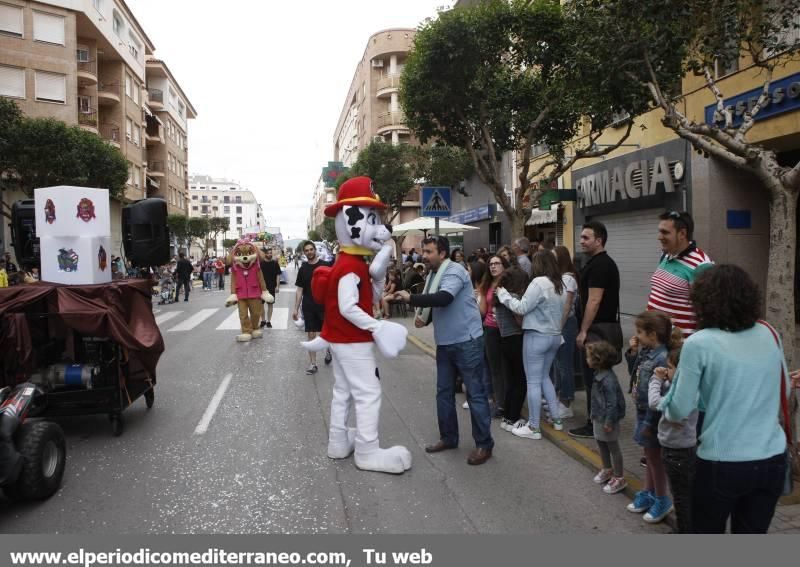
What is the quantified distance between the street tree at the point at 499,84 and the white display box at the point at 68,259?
8.05 meters

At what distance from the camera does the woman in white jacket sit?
522 cm

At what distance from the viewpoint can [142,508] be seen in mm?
3955

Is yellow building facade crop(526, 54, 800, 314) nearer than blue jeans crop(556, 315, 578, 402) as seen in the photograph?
No

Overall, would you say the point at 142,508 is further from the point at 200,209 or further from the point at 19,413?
the point at 200,209

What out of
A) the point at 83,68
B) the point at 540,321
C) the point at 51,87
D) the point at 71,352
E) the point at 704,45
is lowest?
the point at 71,352

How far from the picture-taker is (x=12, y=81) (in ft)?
86.6

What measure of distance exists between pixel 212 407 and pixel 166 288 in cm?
1514

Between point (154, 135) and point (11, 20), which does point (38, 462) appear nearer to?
point (11, 20)

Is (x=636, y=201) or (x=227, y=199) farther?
(x=227, y=199)

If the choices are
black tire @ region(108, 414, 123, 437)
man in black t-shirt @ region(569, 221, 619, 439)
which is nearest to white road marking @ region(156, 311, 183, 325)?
black tire @ region(108, 414, 123, 437)

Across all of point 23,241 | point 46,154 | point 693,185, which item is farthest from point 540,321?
point 46,154

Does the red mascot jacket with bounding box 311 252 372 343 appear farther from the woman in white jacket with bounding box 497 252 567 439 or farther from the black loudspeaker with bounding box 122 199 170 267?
the black loudspeaker with bounding box 122 199 170 267

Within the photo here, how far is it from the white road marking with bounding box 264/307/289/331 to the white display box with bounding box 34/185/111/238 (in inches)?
305

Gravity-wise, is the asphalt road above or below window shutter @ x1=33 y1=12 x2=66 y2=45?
below
